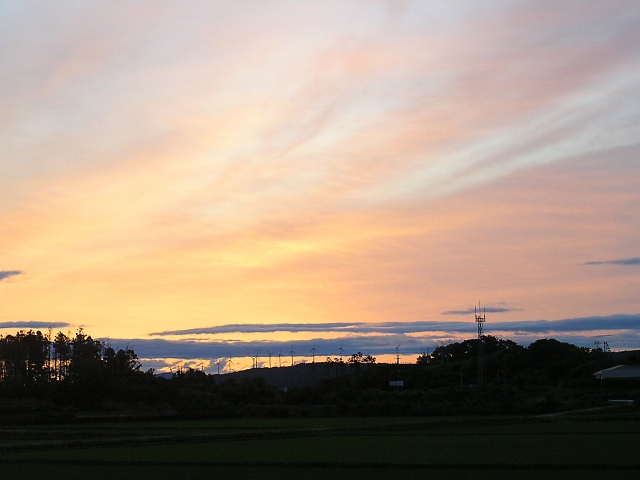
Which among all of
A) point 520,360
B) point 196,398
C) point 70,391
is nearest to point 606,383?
point 520,360

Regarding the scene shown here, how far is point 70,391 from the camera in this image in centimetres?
9488

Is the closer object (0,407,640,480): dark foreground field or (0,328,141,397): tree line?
(0,407,640,480): dark foreground field

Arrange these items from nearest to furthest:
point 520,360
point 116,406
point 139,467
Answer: point 139,467 < point 116,406 < point 520,360

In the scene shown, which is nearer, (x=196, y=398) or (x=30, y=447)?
(x=30, y=447)

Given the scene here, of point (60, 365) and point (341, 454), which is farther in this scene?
point (60, 365)

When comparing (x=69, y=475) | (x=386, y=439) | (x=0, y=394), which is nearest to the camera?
(x=69, y=475)

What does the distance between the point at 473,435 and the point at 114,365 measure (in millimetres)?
81259

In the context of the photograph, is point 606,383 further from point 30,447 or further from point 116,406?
point 30,447

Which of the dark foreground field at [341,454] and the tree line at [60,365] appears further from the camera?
the tree line at [60,365]

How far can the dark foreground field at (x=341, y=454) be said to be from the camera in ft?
84.9

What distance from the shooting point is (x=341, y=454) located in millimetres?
32625

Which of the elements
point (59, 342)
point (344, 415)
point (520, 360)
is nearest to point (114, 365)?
point (59, 342)

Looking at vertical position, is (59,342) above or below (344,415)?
above

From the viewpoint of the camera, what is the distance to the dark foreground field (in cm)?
2589
